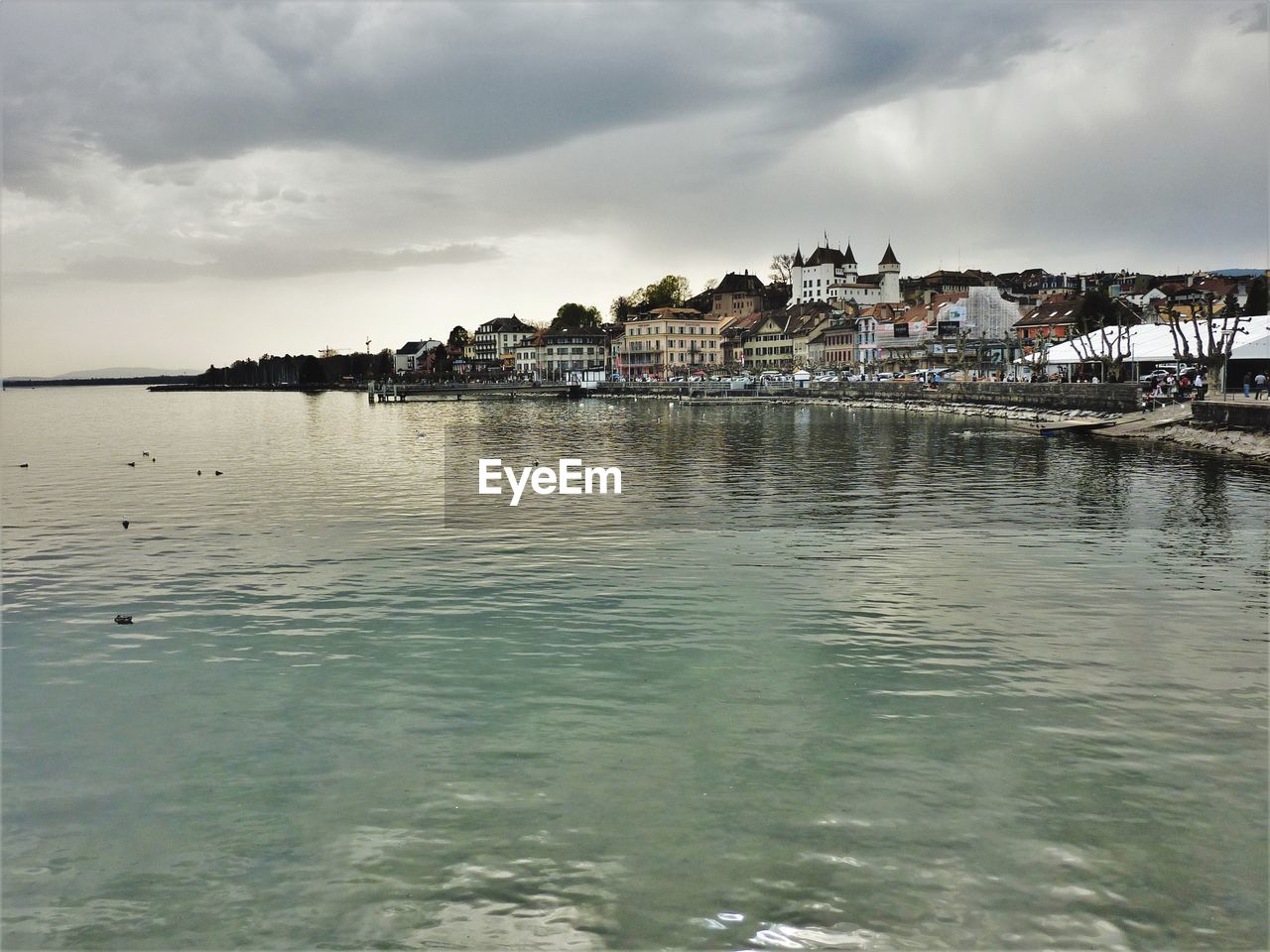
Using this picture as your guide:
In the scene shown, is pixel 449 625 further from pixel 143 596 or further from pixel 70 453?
pixel 70 453

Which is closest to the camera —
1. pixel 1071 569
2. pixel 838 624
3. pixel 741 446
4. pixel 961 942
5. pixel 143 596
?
pixel 961 942

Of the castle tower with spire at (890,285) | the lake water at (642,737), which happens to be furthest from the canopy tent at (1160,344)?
the castle tower with spire at (890,285)

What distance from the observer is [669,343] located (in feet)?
572

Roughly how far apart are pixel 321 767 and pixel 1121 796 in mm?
7604

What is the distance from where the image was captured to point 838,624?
580 inches

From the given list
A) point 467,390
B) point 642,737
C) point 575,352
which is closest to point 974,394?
point 642,737

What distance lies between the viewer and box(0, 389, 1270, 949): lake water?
24.1 ft

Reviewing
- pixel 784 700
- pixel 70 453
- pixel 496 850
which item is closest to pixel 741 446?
pixel 70 453

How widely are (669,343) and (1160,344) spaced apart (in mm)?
115284

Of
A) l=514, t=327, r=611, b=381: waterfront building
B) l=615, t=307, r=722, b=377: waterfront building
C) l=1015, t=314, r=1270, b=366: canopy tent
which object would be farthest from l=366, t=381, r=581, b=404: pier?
l=1015, t=314, r=1270, b=366: canopy tent

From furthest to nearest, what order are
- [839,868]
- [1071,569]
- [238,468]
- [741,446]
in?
[741,446]
[238,468]
[1071,569]
[839,868]

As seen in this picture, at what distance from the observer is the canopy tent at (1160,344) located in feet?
160

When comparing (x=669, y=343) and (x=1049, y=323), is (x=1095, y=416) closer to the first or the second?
(x=1049, y=323)

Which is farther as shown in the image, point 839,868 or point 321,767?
point 321,767
